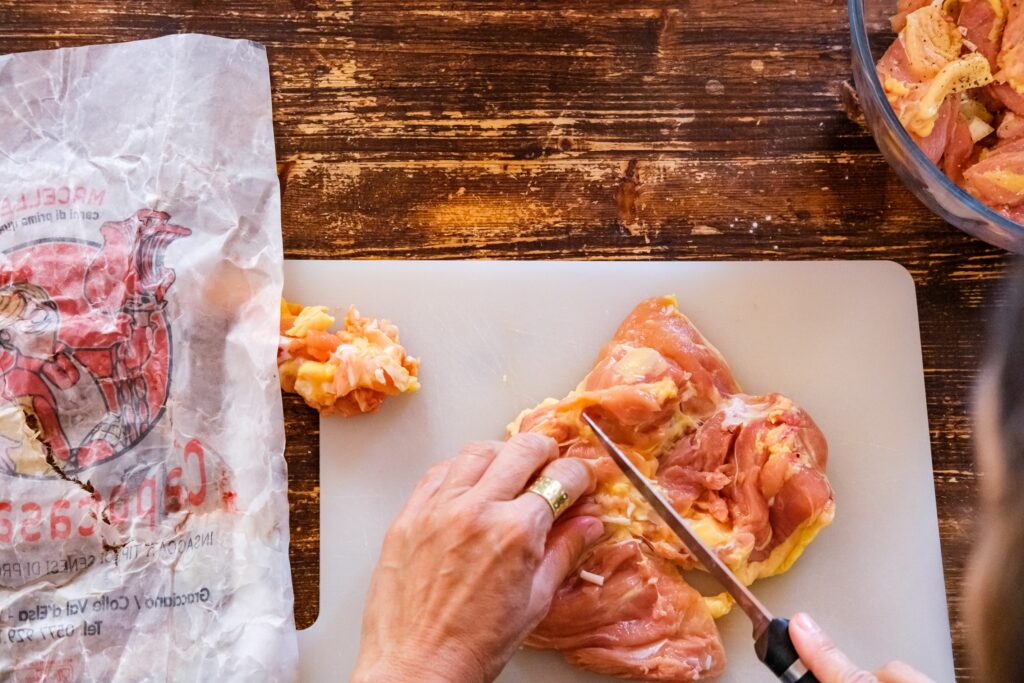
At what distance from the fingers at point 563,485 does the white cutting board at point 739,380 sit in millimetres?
277

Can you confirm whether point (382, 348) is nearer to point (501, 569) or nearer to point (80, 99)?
point (501, 569)

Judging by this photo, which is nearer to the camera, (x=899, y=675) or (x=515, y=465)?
(x=899, y=675)

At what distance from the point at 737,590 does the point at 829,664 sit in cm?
29

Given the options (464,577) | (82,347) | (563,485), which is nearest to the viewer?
(464,577)

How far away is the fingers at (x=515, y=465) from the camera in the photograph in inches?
70.2

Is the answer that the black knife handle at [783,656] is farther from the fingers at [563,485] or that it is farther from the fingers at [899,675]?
the fingers at [563,485]

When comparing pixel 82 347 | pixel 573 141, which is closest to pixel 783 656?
pixel 573 141

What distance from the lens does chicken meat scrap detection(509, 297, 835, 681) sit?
76.4 inches

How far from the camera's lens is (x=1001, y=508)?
2.15 metres

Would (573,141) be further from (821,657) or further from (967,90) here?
(821,657)

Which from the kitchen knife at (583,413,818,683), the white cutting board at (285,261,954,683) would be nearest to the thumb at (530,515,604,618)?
the kitchen knife at (583,413,818,683)

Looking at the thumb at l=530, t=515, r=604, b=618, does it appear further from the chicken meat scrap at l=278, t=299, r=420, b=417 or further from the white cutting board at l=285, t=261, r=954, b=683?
the chicken meat scrap at l=278, t=299, r=420, b=417

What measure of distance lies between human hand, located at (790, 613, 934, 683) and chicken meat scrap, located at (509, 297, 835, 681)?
1.17 ft

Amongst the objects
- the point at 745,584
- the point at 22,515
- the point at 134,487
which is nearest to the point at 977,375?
the point at 745,584
